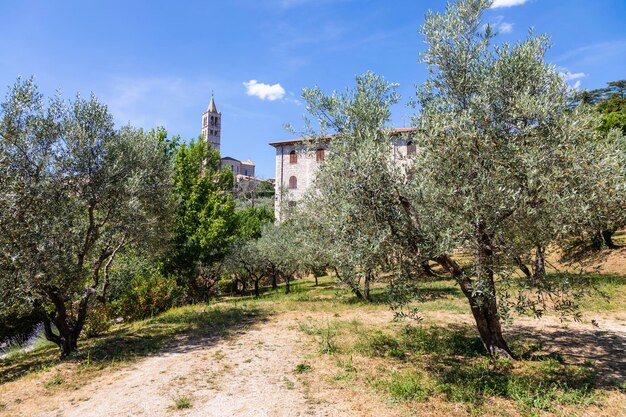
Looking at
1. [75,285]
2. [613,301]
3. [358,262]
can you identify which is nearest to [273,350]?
[358,262]

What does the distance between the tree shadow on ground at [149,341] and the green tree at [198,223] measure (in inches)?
318

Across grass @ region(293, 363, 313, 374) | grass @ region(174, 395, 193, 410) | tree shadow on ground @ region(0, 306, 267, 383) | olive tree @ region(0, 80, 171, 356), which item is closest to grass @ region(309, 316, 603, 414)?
grass @ region(293, 363, 313, 374)

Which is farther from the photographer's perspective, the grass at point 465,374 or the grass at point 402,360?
the grass at point 402,360

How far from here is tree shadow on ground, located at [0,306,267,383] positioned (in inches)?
496

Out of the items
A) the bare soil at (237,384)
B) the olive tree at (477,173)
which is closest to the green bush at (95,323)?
the bare soil at (237,384)

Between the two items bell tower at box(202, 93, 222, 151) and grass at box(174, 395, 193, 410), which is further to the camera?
bell tower at box(202, 93, 222, 151)

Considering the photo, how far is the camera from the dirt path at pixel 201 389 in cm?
830

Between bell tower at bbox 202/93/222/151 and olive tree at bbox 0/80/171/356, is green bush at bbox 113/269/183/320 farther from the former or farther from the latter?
bell tower at bbox 202/93/222/151

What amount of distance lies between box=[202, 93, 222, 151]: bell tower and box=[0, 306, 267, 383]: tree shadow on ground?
126094 mm

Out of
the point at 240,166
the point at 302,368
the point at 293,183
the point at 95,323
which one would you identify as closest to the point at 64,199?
the point at 95,323

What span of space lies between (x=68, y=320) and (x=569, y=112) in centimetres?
1790

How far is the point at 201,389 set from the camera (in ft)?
31.3

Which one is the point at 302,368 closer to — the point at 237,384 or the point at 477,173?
the point at 237,384

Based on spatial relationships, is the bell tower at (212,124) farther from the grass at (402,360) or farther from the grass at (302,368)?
the grass at (302,368)
